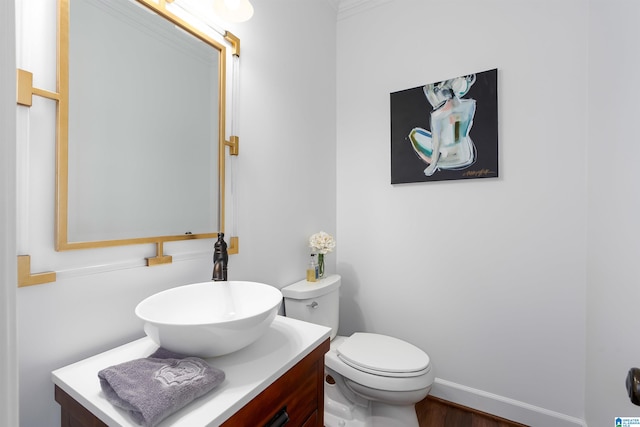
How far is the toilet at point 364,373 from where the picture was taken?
1.21 meters

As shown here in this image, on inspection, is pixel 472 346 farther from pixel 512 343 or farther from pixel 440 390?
pixel 440 390

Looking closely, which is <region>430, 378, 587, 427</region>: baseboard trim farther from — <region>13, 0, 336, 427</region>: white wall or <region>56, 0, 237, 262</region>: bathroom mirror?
<region>56, 0, 237, 262</region>: bathroom mirror

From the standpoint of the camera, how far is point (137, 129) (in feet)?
3.03

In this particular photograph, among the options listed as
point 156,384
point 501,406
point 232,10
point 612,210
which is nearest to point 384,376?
point 501,406

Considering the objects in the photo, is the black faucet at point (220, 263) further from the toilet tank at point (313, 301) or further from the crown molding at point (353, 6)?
the crown molding at point (353, 6)

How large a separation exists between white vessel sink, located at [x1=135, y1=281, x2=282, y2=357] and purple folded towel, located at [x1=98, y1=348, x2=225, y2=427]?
0.16 ft

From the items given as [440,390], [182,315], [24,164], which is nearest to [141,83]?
[24,164]

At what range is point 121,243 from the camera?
0.86 m

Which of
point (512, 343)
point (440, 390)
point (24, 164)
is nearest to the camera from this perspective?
point (24, 164)

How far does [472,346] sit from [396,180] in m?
1.07

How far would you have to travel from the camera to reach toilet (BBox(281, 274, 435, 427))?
1.21 meters

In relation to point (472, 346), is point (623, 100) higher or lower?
higher

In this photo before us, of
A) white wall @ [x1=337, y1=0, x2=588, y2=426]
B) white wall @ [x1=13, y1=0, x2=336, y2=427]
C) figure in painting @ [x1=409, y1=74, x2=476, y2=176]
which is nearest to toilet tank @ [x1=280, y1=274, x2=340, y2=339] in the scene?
white wall @ [x1=13, y1=0, x2=336, y2=427]

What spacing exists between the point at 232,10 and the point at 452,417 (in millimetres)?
2262
